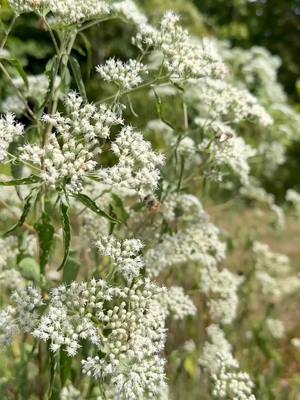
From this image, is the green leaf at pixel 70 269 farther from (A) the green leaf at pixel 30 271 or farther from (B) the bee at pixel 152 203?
(B) the bee at pixel 152 203

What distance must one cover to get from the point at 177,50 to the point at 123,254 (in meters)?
0.69

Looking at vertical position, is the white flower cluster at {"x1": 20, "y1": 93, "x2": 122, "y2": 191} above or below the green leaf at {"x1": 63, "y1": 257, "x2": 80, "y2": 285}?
above

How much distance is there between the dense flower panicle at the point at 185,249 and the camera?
236 centimetres

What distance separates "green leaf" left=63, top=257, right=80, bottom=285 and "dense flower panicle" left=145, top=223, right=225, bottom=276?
13.6 inches

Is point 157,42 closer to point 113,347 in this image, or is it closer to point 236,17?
point 113,347

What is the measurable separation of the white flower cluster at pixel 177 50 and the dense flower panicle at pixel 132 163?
1.14ft

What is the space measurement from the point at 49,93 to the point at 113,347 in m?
0.77

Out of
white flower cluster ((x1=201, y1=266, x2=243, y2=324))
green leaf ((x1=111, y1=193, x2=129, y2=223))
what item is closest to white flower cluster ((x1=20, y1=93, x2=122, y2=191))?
green leaf ((x1=111, y1=193, x2=129, y2=223))

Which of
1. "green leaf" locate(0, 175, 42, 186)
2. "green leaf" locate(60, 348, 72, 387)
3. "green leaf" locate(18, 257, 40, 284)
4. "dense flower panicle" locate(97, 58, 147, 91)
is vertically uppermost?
"dense flower panicle" locate(97, 58, 147, 91)

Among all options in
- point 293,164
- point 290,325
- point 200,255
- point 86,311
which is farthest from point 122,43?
point 86,311

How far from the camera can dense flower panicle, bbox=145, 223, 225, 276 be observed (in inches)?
93.0

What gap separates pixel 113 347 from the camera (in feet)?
5.47

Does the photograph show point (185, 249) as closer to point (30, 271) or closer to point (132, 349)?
point (30, 271)

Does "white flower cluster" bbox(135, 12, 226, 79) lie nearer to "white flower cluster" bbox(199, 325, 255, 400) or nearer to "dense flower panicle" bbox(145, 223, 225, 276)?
"dense flower panicle" bbox(145, 223, 225, 276)
